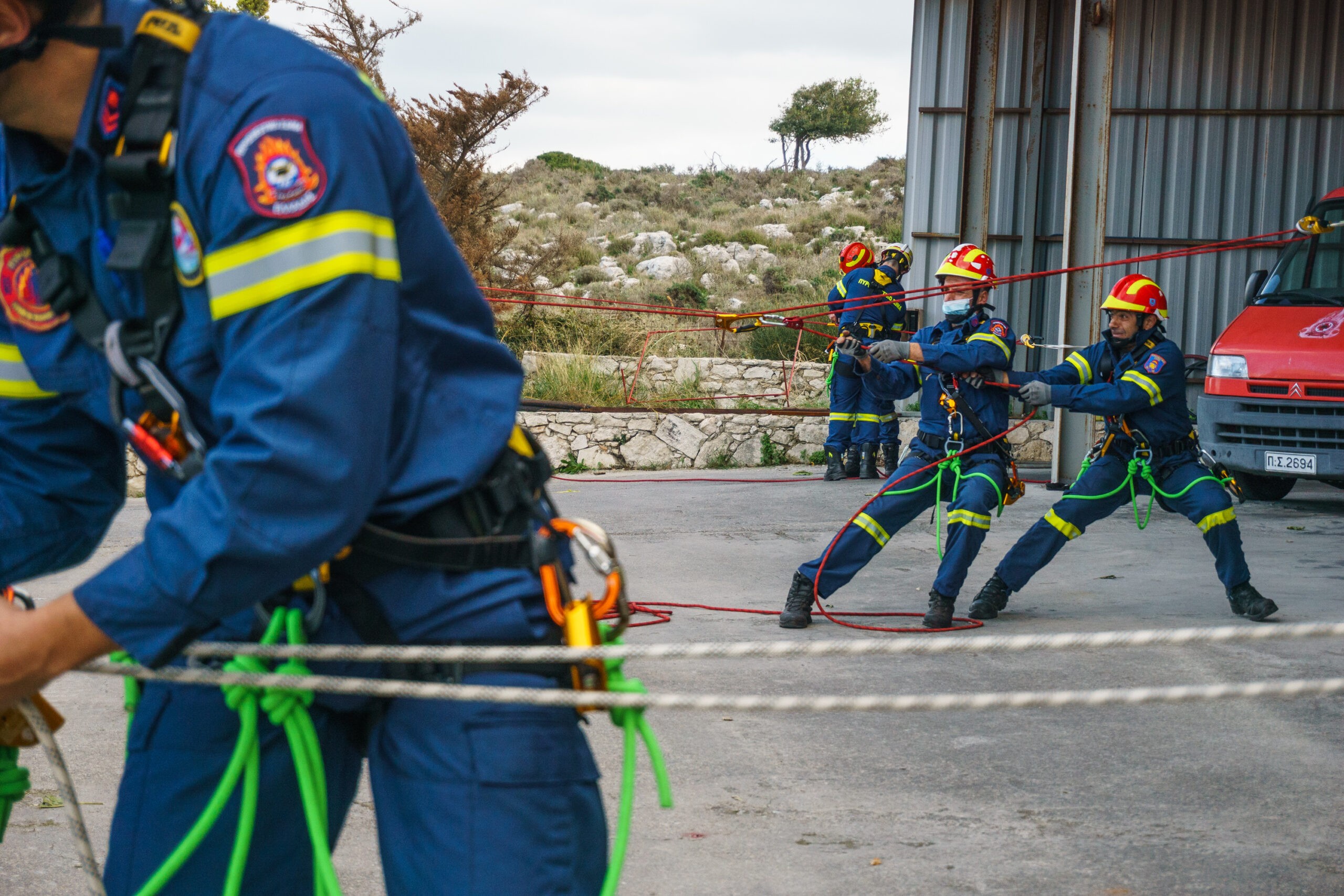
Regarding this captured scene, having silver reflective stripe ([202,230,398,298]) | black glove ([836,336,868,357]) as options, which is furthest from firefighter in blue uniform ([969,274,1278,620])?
silver reflective stripe ([202,230,398,298])

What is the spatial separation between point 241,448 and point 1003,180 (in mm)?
13108

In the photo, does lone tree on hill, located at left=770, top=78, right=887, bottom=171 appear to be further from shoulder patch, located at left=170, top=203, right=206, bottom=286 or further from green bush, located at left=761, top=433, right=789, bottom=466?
shoulder patch, located at left=170, top=203, right=206, bottom=286

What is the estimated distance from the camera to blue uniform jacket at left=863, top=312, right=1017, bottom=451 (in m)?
6.12

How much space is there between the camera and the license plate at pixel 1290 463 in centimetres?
865

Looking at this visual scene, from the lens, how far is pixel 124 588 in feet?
4.53

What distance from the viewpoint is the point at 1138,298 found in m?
6.29

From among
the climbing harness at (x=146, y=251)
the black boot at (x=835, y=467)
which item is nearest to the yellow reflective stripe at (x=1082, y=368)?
the black boot at (x=835, y=467)

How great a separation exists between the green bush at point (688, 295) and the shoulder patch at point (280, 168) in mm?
21708

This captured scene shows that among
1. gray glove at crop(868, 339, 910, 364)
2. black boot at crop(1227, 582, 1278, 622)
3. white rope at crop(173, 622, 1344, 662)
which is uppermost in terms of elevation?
gray glove at crop(868, 339, 910, 364)

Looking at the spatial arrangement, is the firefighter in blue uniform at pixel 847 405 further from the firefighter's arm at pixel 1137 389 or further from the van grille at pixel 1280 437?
the firefighter's arm at pixel 1137 389

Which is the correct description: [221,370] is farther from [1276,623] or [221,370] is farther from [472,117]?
[472,117]

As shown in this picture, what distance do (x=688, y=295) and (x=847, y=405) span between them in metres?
12.6

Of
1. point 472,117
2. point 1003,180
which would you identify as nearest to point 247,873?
point 1003,180

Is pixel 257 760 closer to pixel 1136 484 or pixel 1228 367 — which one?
pixel 1136 484
